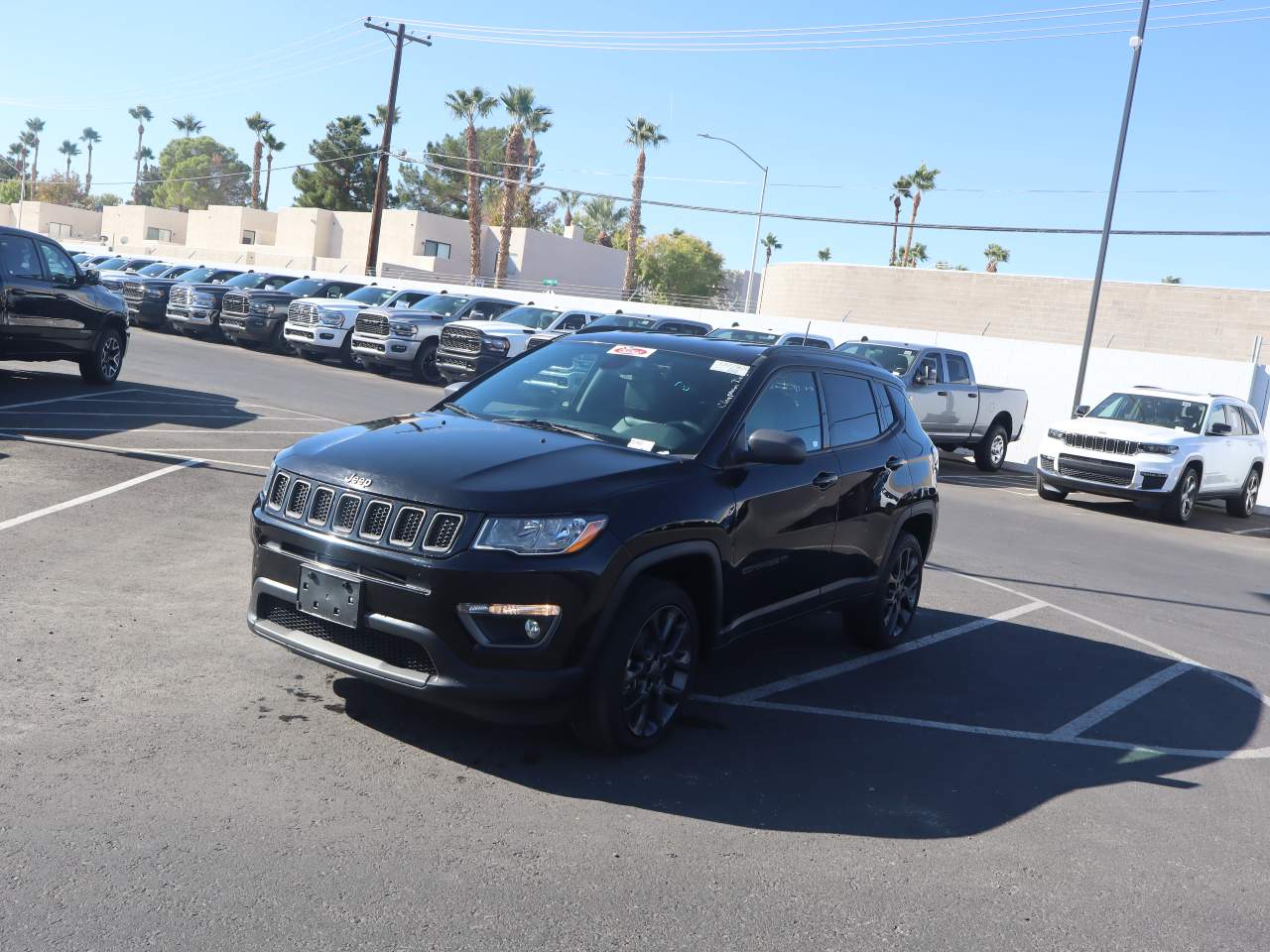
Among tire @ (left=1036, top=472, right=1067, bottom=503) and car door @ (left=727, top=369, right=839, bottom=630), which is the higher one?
car door @ (left=727, top=369, right=839, bottom=630)

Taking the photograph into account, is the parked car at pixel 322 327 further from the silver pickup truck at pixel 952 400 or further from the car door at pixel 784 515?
the car door at pixel 784 515

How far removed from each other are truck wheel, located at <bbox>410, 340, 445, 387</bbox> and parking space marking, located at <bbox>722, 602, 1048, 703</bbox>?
1806 centimetres

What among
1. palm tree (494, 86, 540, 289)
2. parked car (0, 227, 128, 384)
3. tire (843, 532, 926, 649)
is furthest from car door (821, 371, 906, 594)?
palm tree (494, 86, 540, 289)

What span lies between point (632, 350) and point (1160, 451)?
12505mm

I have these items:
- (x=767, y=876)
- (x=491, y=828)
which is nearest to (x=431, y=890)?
(x=491, y=828)

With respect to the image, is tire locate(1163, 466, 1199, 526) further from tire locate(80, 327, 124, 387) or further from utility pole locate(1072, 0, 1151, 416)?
tire locate(80, 327, 124, 387)

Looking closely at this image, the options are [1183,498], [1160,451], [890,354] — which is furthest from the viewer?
[890,354]

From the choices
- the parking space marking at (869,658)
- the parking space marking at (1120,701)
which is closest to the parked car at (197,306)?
the parking space marking at (869,658)

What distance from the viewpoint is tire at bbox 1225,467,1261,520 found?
18.8 meters

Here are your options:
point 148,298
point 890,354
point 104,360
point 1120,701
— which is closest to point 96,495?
point 104,360

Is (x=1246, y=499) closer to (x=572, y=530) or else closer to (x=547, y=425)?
(x=547, y=425)

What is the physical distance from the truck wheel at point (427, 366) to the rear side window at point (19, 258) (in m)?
11.6

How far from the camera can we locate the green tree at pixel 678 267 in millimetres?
91125

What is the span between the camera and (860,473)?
269 inches
